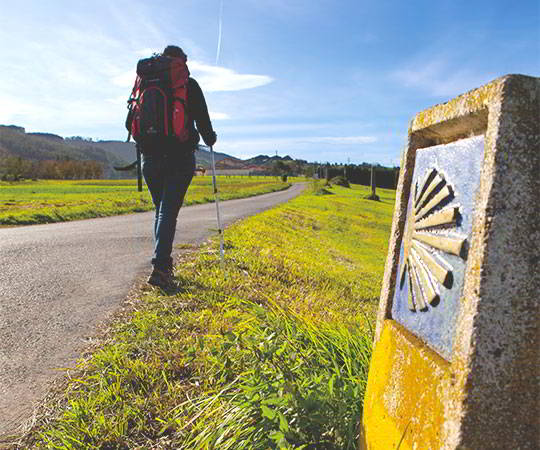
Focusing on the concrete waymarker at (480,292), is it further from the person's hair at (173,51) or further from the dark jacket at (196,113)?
the person's hair at (173,51)

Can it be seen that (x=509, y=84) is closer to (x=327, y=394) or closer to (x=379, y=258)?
(x=327, y=394)

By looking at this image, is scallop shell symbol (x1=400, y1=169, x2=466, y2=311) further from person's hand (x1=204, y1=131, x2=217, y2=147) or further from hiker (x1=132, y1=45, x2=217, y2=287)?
person's hand (x1=204, y1=131, x2=217, y2=147)

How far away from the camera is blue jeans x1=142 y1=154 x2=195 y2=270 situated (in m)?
4.16

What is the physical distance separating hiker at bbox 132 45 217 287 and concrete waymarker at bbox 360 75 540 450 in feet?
9.79

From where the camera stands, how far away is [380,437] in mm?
1564

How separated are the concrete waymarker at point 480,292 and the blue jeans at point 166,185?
3044mm

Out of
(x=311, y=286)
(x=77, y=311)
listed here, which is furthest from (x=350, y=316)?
(x=77, y=311)

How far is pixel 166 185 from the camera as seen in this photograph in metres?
4.20

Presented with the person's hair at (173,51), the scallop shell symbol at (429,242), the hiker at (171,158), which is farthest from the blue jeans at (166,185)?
the scallop shell symbol at (429,242)

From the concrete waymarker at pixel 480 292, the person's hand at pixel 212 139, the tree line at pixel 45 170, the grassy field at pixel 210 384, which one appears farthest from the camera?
the tree line at pixel 45 170

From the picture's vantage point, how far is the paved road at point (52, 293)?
2643mm

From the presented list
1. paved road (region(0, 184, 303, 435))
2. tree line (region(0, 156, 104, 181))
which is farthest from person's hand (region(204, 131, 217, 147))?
tree line (region(0, 156, 104, 181))

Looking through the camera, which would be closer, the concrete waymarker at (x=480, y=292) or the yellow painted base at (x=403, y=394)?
the concrete waymarker at (x=480, y=292)

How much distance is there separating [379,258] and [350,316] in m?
8.46
